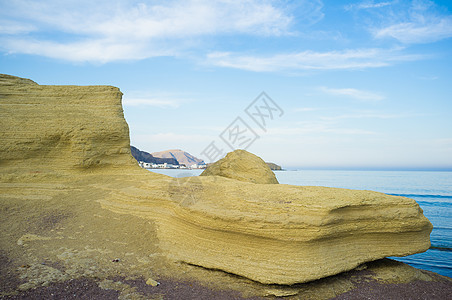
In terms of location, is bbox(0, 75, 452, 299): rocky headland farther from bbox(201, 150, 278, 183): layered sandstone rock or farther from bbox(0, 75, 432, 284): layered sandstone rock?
bbox(201, 150, 278, 183): layered sandstone rock

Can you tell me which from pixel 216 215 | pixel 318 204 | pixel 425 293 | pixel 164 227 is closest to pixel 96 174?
pixel 164 227

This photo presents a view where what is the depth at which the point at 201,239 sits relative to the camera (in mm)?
6930

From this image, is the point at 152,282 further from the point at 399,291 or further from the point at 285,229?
the point at 399,291

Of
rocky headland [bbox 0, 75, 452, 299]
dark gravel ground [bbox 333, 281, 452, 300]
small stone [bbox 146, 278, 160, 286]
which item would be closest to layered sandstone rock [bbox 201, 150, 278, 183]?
rocky headland [bbox 0, 75, 452, 299]

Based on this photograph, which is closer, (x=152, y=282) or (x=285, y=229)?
(x=152, y=282)

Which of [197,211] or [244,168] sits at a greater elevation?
[244,168]

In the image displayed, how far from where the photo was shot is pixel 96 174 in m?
10.3

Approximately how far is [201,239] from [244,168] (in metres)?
6.60

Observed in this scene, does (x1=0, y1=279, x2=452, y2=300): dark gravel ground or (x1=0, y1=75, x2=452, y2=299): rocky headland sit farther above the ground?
(x1=0, y1=75, x2=452, y2=299): rocky headland

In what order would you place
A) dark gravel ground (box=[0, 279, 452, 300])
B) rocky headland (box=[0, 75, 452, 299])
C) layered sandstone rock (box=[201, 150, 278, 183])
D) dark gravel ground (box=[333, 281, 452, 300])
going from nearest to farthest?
dark gravel ground (box=[0, 279, 452, 300])
rocky headland (box=[0, 75, 452, 299])
dark gravel ground (box=[333, 281, 452, 300])
layered sandstone rock (box=[201, 150, 278, 183])

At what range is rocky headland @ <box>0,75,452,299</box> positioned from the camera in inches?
231

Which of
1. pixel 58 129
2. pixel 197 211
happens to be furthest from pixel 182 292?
pixel 58 129

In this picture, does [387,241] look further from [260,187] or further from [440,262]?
[440,262]

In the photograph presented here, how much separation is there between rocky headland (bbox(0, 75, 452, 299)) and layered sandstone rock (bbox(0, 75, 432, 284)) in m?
0.03
